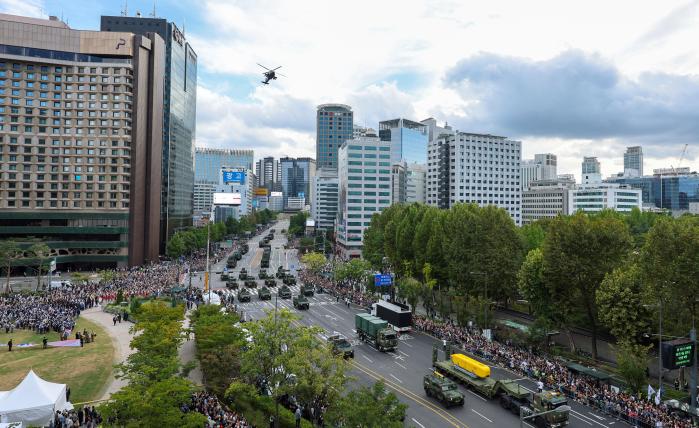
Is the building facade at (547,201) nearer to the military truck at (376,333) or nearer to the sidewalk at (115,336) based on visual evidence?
the military truck at (376,333)

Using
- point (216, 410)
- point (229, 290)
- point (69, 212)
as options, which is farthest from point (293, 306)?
point (69, 212)

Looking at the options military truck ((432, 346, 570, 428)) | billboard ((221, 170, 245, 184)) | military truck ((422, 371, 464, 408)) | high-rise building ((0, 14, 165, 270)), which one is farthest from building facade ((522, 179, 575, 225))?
military truck ((422, 371, 464, 408))

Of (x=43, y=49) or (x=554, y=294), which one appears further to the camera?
(x=43, y=49)

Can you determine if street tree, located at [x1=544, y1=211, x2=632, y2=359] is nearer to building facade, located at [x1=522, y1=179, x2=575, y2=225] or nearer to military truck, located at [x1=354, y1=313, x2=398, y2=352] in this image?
military truck, located at [x1=354, y1=313, x2=398, y2=352]

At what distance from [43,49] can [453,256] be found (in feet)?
311

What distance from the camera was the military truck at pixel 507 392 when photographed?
1165 inches

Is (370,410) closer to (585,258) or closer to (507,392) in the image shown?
(507,392)

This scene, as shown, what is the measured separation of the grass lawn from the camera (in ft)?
115

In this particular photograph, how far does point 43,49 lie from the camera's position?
97000 millimetres

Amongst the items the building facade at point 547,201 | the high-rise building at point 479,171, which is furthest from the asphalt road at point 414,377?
the building facade at point 547,201

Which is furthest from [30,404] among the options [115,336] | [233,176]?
[233,176]

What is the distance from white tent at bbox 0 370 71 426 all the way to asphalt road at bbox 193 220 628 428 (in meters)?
14.5

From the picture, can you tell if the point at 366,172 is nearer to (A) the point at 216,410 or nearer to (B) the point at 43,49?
(B) the point at 43,49

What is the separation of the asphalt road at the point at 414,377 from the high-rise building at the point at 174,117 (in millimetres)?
68545
